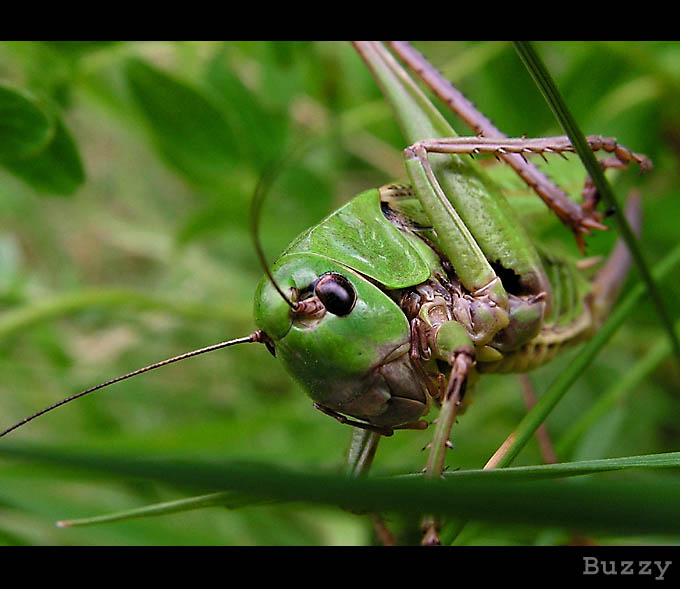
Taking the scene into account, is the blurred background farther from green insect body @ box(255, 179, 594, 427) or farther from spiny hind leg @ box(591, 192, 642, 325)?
green insect body @ box(255, 179, 594, 427)

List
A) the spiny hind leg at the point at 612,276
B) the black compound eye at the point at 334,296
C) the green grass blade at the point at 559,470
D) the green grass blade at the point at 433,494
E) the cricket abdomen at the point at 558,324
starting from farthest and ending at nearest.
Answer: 1. the spiny hind leg at the point at 612,276
2. the cricket abdomen at the point at 558,324
3. the black compound eye at the point at 334,296
4. the green grass blade at the point at 559,470
5. the green grass blade at the point at 433,494

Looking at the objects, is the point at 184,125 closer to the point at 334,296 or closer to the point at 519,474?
the point at 334,296

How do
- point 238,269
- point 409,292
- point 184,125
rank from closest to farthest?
1. point 409,292
2. point 184,125
3. point 238,269

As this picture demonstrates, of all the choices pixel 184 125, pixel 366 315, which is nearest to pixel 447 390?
pixel 366 315

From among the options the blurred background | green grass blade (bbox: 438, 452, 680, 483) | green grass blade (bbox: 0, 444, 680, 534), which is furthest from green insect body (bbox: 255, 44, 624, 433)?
green grass blade (bbox: 0, 444, 680, 534)

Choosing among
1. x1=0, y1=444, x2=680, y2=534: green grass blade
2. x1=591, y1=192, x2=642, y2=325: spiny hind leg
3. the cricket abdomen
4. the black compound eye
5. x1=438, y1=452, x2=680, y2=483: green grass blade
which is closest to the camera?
x1=0, y1=444, x2=680, y2=534: green grass blade

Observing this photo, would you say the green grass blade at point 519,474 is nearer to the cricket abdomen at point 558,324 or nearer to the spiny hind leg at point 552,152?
the cricket abdomen at point 558,324

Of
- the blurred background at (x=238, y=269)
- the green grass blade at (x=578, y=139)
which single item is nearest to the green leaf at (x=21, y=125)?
the blurred background at (x=238, y=269)
